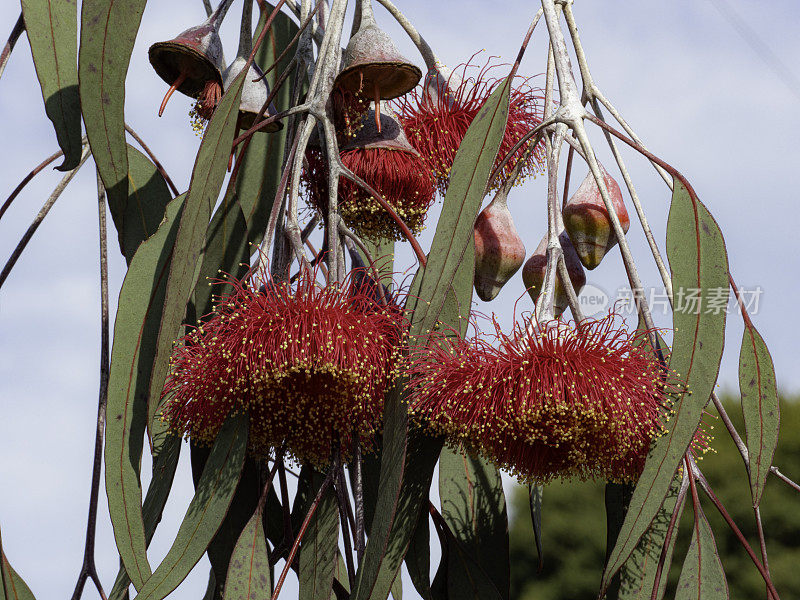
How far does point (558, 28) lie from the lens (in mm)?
1000

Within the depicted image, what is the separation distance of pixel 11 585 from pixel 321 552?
40cm

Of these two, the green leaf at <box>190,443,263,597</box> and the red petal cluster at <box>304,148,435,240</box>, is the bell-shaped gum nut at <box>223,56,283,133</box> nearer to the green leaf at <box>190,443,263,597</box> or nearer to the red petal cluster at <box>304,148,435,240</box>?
the red petal cluster at <box>304,148,435,240</box>

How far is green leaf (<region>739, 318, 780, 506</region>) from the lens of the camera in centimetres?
92

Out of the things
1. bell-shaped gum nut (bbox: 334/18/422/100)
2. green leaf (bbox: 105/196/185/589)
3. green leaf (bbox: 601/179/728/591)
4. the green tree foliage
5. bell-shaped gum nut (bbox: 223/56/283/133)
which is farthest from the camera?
the green tree foliage

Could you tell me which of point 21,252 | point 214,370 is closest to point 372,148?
point 214,370

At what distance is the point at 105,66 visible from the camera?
1.00 m

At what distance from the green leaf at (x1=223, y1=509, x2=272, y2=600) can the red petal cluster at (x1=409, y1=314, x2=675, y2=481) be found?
225mm

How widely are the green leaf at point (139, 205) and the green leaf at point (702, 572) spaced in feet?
2.32

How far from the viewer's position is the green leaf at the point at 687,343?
77cm

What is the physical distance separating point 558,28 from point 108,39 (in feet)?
1.57

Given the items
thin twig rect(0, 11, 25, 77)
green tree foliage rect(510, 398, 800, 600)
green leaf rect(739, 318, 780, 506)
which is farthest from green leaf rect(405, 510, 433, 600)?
green tree foliage rect(510, 398, 800, 600)

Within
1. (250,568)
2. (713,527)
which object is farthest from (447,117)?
(713,527)

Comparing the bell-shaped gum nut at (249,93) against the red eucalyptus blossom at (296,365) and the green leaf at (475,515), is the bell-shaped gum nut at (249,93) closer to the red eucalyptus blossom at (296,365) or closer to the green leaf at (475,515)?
the red eucalyptus blossom at (296,365)

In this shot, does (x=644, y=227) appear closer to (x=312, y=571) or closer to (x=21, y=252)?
(x=312, y=571)
